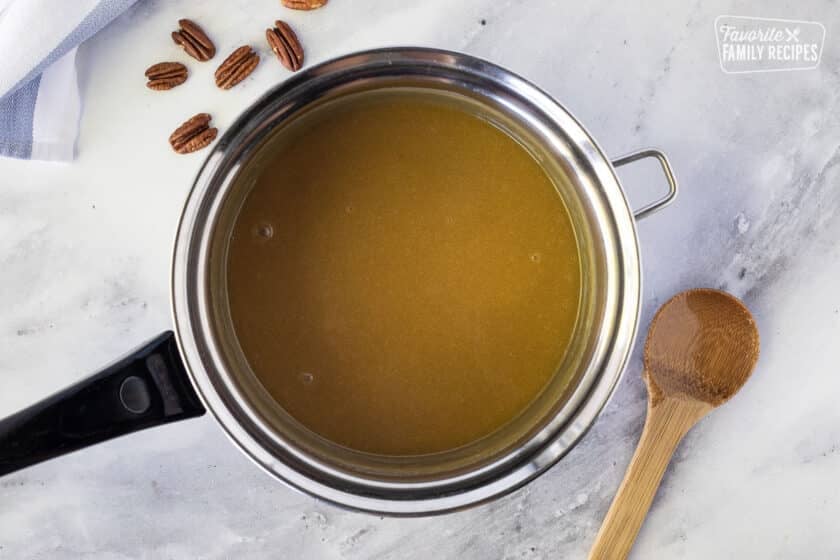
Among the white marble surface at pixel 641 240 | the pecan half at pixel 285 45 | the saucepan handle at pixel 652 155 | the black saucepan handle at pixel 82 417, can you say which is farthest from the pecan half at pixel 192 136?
the saucepan handle at pixel 652 155

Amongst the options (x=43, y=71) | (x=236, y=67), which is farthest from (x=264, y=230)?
(x=43, y=71)

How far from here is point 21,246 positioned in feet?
3.16

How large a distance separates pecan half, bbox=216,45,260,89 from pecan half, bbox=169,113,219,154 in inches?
2.0

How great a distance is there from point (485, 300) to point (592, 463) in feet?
1.01

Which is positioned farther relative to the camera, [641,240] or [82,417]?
[641,240]

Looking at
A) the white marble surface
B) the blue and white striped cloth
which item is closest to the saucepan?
the white marble surface

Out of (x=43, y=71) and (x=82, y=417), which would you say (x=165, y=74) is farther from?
(x=82, y=417)

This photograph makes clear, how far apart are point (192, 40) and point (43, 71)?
0.57 feet

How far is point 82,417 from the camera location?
0.81 metres

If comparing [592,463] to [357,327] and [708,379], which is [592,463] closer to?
[708,379]

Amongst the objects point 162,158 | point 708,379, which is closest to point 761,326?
point 708,379

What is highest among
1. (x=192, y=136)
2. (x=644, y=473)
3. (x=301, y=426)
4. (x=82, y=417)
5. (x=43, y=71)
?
(x=43, y=71)

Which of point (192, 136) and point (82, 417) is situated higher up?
point (192, 136)

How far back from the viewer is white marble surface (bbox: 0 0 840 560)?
96 cm
